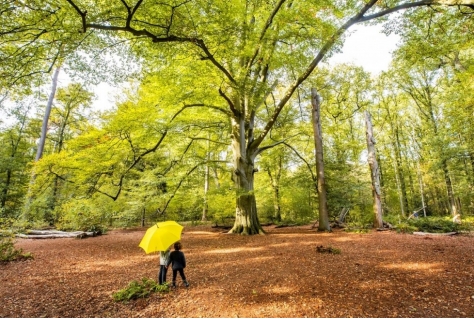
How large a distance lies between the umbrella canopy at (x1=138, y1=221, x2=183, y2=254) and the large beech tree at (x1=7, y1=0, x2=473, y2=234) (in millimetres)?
3837

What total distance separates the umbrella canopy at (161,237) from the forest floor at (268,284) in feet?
2.92

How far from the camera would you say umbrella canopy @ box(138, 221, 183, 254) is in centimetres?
371

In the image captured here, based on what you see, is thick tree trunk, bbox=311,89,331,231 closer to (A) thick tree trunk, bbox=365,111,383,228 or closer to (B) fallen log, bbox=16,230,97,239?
(A) thick tree trunk, bbox=365,111,383,228

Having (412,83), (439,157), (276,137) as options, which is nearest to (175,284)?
(276,137)

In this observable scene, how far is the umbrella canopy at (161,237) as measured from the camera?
3707 mm

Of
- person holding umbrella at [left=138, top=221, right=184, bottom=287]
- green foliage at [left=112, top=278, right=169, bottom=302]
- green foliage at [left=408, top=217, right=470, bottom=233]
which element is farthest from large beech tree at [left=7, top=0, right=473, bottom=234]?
green foliage at [left=408, top=217, right=470, bottom=233]

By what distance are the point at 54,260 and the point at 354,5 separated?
464 inches

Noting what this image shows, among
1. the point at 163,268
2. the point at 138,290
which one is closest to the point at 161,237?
the point at 163,268

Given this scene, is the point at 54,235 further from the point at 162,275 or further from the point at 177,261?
the point at 177,261

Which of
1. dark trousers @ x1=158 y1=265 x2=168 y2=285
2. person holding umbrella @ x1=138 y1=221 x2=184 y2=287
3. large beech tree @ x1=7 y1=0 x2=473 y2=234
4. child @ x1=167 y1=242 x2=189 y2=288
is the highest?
A: large beech tree @ x1=7 y1=0 x2=473 y2=234

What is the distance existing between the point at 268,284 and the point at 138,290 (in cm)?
223

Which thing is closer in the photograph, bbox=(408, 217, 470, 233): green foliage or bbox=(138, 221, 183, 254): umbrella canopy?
bbox=(138, 221, 183, 254): umbrella canopy

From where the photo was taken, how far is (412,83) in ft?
70.8

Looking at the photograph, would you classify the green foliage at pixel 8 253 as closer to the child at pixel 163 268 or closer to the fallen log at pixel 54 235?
the fallen log at pixel 54 235
